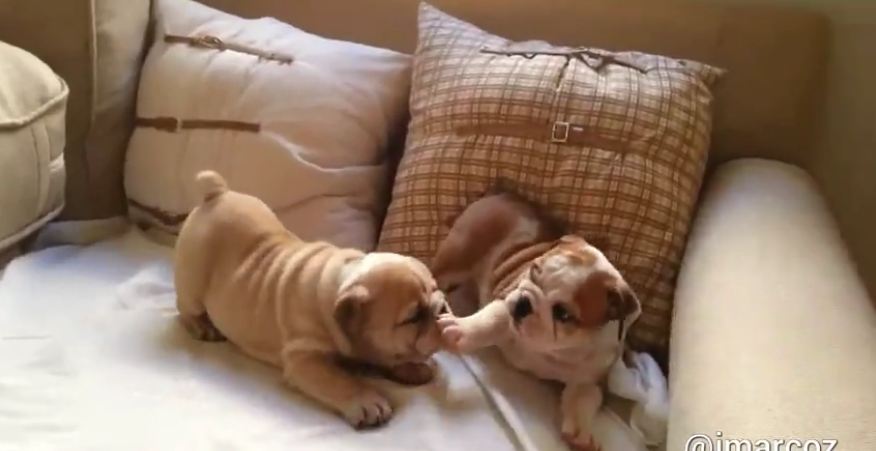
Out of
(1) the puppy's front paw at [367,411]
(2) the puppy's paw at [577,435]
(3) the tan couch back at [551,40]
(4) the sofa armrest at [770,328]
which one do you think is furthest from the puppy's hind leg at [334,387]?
(3) the tan couch back at [551,40]

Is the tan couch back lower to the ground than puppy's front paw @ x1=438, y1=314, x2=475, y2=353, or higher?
higher

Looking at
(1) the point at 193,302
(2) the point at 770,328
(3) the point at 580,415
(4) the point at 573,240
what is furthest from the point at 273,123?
(2) the point at 770,328

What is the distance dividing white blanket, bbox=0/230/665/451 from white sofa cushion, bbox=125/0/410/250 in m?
0.22

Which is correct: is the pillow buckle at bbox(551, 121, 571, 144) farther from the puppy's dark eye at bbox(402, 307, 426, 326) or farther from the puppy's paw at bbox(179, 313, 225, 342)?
the puppy's paw at bbox(179, 313, 225, 342)

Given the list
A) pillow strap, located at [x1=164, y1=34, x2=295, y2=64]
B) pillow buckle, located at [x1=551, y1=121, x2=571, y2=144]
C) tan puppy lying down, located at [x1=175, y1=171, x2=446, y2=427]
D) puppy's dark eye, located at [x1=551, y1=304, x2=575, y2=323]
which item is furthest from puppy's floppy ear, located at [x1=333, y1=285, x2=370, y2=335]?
pillow strap, located at [x1=164, y1=34, x2=295, y2=64]

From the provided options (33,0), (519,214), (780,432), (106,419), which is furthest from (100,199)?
(780,432)

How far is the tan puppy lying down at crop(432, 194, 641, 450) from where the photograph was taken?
119 cm

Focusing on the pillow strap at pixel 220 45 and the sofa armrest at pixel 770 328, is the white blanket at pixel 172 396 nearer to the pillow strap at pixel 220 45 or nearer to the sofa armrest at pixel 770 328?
the sofa armrest at pixel 770 328

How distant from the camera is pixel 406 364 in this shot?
1.29m

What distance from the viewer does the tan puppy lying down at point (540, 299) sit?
3.90ft

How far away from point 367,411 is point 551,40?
0.70 meters

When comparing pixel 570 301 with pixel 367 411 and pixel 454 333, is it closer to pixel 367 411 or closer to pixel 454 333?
pixel 454 333

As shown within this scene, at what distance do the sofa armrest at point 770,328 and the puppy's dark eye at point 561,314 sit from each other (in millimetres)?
123

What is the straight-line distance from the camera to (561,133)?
1384 millimetres
